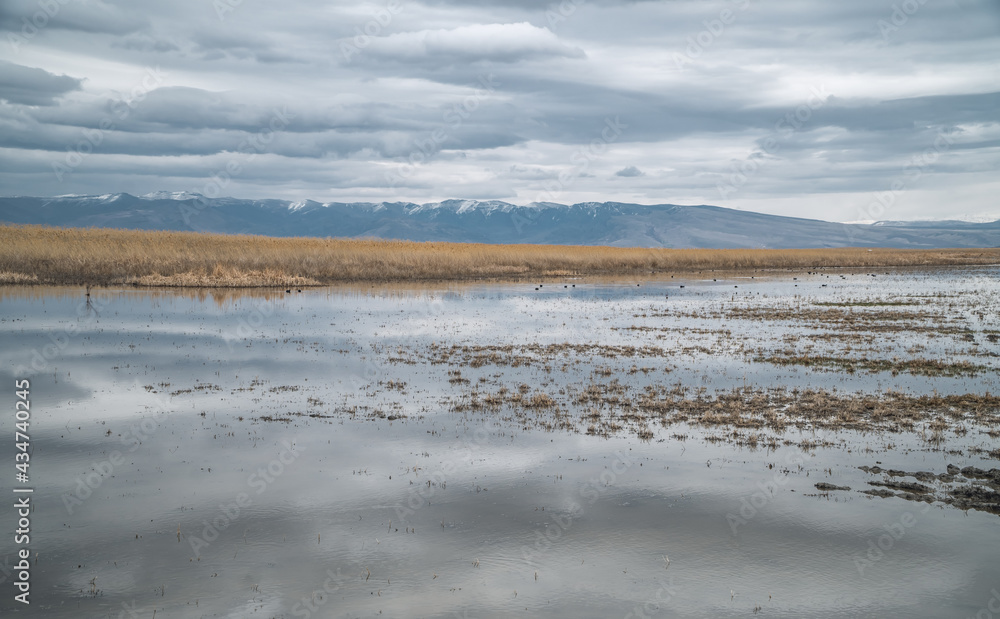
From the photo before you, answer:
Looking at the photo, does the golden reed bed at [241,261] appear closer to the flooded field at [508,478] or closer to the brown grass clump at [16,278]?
the brown grass clump at [16,278]

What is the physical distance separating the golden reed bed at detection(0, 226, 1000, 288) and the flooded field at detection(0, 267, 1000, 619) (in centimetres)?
2425

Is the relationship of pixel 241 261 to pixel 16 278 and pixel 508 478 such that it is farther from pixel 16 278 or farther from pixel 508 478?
pixel 508 478

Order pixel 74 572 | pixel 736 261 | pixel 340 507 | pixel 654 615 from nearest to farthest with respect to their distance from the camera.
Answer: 1. pixel 654 615
2. pixel 74 572
3. pixel 340 507
4. pixel 736 261

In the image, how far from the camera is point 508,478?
11.0 m

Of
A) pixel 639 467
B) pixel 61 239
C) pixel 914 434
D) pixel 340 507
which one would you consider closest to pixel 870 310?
pixel 914 434

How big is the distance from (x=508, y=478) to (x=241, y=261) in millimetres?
44838

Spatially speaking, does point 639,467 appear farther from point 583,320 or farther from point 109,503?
point 583,320

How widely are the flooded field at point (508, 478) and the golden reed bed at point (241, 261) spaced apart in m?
24.2

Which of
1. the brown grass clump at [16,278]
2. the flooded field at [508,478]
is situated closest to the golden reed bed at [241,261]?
the brown grass clump at [16,278]

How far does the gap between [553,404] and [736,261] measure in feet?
261

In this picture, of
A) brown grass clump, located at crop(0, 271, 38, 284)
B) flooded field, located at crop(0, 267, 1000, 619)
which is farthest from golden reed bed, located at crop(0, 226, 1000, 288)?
flooded field, located at crop(0, 267, 1000, 619)

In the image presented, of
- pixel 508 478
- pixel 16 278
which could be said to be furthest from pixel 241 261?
pixel 508 478

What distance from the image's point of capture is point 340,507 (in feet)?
32.5

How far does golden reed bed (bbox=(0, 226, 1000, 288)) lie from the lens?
46.5 m
